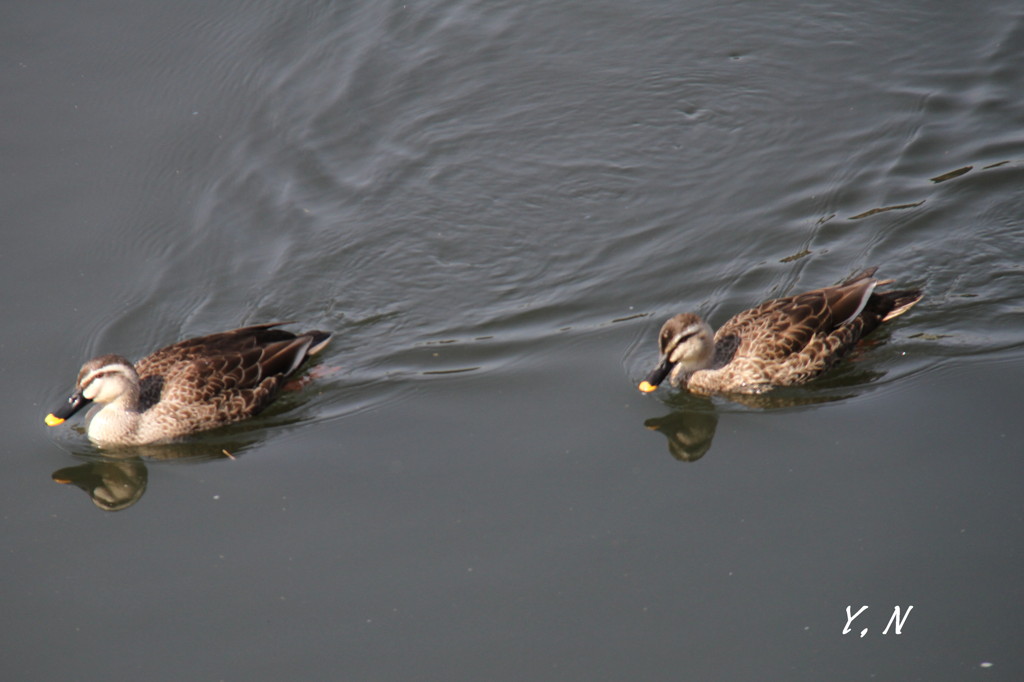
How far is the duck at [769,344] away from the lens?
28.4ft

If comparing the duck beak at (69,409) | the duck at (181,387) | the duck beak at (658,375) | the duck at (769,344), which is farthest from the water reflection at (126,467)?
the duck at (769,344)

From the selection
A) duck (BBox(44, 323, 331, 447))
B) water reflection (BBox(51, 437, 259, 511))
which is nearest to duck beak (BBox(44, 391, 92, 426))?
duck (BBox(44, 323, 331, 447))

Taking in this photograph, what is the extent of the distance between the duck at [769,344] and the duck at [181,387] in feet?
10.1

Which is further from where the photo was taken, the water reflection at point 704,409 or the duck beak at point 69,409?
the water reflection at point 704,409

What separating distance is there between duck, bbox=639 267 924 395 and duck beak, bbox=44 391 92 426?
14.3ft

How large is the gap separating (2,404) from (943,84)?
10.2m

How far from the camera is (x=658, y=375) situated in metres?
8.62

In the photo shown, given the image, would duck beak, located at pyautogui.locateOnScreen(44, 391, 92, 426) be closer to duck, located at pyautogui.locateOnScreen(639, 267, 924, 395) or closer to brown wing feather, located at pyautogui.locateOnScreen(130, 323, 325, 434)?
brown wing feather, located at pyautogui.locateOnScreen(130, 323, 325, 434)

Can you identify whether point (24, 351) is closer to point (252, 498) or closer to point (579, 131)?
point (252, 498)

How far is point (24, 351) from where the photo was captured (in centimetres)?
927

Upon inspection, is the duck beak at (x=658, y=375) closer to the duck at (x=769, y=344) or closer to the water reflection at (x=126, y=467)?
the duck at (x=769, y=344)

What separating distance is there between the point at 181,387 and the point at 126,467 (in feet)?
2.47

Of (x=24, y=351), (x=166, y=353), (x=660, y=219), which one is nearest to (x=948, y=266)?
(x=660, y=219)

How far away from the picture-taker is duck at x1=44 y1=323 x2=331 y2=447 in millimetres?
8375
